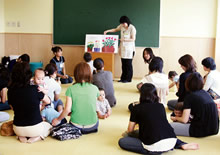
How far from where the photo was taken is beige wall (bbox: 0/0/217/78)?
7.41 m

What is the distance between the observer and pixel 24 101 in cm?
312

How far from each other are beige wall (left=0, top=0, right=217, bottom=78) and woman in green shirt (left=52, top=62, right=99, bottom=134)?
4541 millimetres

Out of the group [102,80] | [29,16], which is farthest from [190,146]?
[29,16]

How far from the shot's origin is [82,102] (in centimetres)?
336

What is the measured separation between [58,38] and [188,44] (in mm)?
3395

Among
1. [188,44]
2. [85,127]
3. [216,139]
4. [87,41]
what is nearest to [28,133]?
[85,127]

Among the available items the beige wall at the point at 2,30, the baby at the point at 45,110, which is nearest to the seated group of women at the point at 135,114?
the baby at the point at 45,110

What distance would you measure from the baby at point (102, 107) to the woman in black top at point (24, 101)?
3.78ft

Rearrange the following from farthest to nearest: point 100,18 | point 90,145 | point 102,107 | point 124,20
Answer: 1. point 100,18
2. point 124,20
3. point 102,107
4. point 90,145

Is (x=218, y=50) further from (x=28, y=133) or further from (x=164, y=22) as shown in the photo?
(x=28, y=133)

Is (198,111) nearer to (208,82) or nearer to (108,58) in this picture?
(208,82)

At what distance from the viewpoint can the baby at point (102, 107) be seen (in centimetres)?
420

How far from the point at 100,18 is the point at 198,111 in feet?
16.5

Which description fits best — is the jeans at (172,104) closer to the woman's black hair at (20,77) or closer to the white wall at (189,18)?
the woman's black hair at (20,77)
